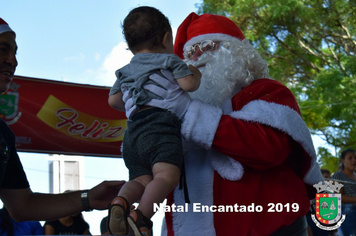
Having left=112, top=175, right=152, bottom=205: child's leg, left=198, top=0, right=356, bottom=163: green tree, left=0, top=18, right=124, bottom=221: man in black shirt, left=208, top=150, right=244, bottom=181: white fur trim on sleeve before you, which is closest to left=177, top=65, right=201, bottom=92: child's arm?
left=208, top=150, right=244, bottom=181: white fur trim on sleeve

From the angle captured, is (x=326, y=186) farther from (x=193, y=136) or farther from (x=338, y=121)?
(x=338, y=121)

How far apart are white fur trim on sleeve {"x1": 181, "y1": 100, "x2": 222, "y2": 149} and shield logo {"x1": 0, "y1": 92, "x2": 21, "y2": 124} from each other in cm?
397

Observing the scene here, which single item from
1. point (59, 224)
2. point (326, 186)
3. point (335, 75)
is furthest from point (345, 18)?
point (326, 186)

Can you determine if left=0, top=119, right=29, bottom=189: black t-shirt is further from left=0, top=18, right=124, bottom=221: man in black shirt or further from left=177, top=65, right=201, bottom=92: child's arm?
left=177, top=65, right=201, bottom=92: child's arm

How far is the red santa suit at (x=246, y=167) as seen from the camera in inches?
84.0

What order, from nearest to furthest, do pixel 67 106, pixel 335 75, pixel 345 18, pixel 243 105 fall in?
pixel 243 105
pixel 67 106
pixel 335 75
pixel 345 18

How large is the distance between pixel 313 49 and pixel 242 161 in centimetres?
979

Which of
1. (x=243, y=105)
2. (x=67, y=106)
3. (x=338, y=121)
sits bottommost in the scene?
(x=243, y=105)

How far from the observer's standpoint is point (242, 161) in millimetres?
2150

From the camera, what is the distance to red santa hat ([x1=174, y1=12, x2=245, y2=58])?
2.67 m

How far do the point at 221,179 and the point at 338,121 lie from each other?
9.06m

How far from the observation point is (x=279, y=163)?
7.13 ft

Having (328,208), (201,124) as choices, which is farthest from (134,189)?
(328,208)

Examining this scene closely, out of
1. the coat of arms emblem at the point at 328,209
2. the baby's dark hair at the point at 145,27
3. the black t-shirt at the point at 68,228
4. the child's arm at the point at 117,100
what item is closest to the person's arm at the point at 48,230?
the black t-shirt at the point at 68,228
